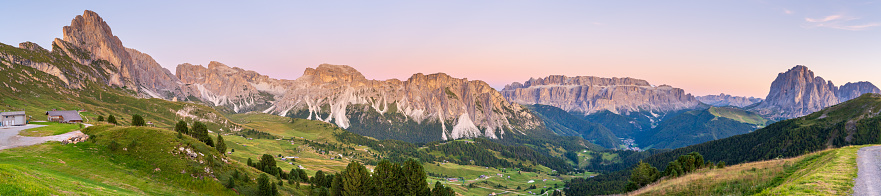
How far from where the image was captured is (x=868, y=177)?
95.3ft

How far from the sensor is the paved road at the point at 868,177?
2442 cm

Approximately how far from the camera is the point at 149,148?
55562 millimetres

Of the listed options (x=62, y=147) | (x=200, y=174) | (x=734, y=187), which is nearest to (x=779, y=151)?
(x=734, y=187)

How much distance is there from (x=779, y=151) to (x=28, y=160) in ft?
886

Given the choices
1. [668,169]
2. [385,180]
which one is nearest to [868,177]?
[385,180]

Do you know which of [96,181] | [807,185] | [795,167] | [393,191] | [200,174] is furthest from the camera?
[393,191]

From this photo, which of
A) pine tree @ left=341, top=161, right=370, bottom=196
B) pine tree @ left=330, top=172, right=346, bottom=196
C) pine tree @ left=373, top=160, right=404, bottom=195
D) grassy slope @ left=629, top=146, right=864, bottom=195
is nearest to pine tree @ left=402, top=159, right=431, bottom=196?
pine tree @ left=373, top=160, right=404, bottom=195

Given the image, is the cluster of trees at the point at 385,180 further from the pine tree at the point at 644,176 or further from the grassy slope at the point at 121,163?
the pine tree at the point at 644,176

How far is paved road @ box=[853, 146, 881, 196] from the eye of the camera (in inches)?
961

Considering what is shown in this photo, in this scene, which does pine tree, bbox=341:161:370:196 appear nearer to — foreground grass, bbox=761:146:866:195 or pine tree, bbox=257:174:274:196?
pine tree, bbox=257:174:274:196

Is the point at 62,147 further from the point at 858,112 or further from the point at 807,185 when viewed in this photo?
the point at 858,112

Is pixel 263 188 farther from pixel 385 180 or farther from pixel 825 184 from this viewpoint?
pixel 825 184

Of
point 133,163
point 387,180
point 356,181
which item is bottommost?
point 387,180

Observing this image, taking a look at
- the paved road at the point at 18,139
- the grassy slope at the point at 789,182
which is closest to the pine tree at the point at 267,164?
the paved road at the point at 18,139
